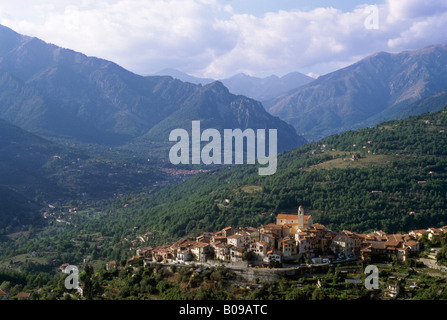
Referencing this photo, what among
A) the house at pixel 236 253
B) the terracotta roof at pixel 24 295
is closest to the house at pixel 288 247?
the house at pixel 236 253

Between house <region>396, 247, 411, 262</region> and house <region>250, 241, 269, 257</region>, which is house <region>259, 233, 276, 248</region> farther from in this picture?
house <region>396, 247, 411, 262</region>

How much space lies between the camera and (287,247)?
1073 inches

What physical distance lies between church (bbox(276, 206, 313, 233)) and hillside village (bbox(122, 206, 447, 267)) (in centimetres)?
30

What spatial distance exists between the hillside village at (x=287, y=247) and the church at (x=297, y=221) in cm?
30

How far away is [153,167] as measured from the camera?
12106 centimetres

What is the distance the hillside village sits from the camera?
88.4 ft

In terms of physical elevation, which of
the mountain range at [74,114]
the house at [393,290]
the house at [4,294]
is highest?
the mountain range at [74,114]

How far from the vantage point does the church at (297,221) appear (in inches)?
1209

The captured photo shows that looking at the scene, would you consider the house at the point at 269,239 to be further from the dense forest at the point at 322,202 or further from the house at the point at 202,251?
the dense forest at the point at 322,202

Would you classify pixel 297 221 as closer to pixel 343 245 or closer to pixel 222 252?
pixel 343 245

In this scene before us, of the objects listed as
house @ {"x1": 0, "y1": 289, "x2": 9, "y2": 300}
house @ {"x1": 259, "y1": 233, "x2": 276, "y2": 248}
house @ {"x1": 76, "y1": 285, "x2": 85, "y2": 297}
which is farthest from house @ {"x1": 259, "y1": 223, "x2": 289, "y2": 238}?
house @ {"x1": 0, "y1": 289, "x2": 9, "y2": 300}

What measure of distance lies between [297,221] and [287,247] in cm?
573

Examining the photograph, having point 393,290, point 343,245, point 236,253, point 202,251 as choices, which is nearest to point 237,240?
point 236,253
